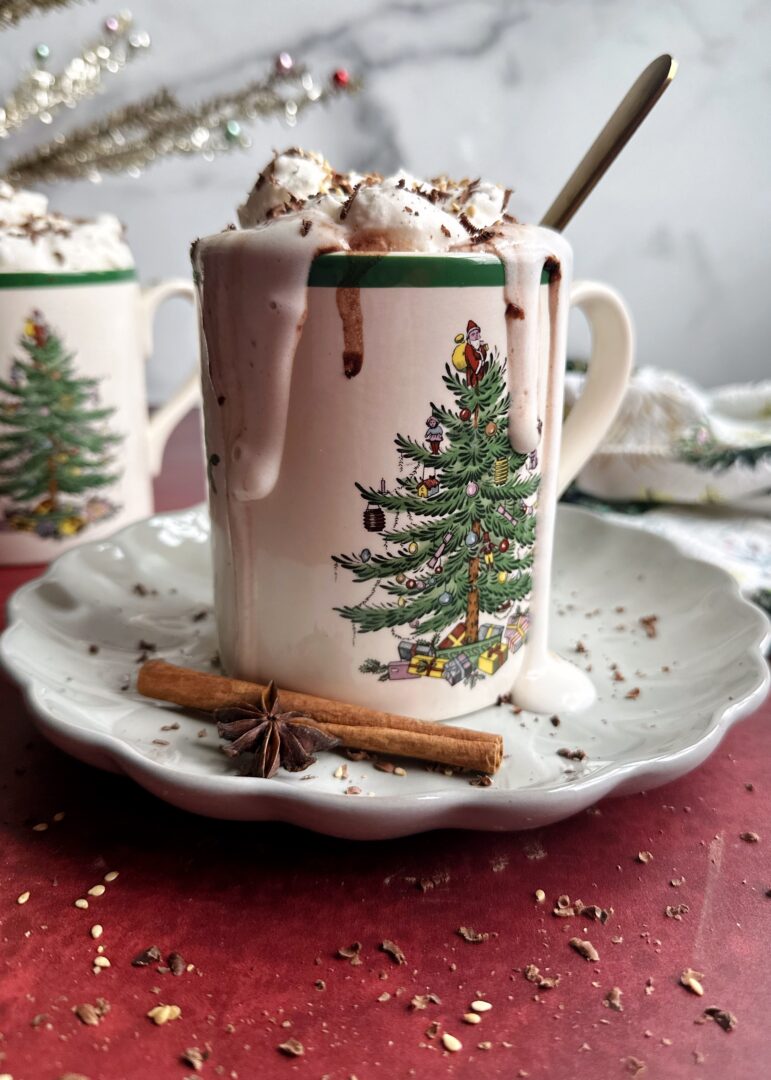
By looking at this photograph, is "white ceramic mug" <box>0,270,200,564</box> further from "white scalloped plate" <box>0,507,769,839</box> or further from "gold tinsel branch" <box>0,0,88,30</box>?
"gold tinsel branch" <box>0,0,88,30</box>

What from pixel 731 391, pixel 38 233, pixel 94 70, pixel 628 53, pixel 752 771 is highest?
pixel 628 53

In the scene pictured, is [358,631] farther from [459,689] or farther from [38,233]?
[38,233]

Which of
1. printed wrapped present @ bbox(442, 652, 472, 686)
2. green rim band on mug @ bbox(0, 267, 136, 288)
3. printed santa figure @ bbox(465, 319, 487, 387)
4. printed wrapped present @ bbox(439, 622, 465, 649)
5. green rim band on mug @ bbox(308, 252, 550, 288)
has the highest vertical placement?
A: green rim band on mug @ bbox(308, 252, 550, 288)

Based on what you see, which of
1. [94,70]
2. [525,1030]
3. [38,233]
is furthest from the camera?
[94,70]

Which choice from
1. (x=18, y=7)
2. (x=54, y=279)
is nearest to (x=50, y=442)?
(x=54, y=279)

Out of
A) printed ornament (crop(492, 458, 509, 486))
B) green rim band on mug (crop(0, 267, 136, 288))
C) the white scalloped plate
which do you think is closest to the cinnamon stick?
the white scalloped plate

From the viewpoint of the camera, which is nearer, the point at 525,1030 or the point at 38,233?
the point at 525,1030

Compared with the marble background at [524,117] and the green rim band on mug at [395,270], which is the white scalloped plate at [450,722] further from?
the marble background at [524,117]

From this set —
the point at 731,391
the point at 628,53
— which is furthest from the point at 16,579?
the point at 628,53
